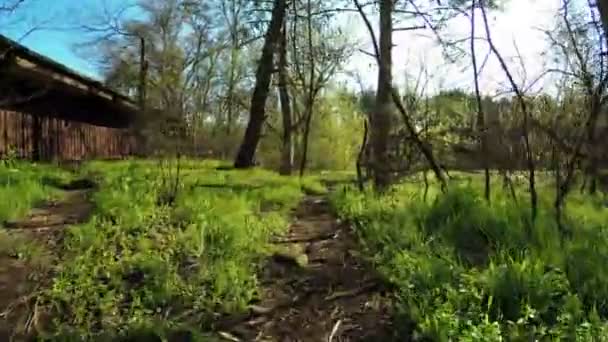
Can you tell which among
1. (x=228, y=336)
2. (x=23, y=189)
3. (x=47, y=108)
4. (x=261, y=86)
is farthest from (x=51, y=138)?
(x=228, y=336)

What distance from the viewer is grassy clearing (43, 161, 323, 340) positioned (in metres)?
4.24

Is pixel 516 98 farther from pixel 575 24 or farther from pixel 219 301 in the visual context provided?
pixel 219 301

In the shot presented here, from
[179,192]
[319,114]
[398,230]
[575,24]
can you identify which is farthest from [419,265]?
[319,114]

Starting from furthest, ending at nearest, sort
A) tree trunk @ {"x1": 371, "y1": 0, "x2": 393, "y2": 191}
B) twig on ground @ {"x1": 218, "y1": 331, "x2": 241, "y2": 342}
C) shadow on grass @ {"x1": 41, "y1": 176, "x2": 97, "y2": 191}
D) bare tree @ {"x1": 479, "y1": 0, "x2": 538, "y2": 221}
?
tree trunk @ {"x1": 371, "y1": 0, "x2": 393, "y2": 191}, shadow on grass @ {"x1": 41, "y1": 176, "x2": 97, "y2": 191}, bare tree @ {"x1": 479, "y1": 0, "x2": 538, "y2": 221}, twig on ground @ {"x1": 218, "y1": 331, "x2": 241, "y2": 342}

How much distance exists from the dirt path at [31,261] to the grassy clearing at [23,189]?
12 centimetres

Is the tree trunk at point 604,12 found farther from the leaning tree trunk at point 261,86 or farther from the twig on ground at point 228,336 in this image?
the leaning tree trunk at point 261,86

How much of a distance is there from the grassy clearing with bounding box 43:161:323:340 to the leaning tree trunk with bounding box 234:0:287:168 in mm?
8389

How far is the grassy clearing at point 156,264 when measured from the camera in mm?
4242

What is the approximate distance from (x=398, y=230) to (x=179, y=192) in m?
2.89

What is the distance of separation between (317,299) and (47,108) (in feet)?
40.3

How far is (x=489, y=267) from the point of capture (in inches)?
180

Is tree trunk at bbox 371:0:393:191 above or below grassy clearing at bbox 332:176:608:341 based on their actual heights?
above

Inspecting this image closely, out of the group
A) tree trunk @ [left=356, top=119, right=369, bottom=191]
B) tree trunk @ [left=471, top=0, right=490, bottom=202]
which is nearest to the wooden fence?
tree trunk @ [left=356, top=119, right=369, bottom=191]

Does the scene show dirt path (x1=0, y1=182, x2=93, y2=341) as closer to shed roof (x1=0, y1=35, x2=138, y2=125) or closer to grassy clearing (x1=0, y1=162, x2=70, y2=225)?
grassy clearing (x1=0, y1=162, x2=70, y2=225)
